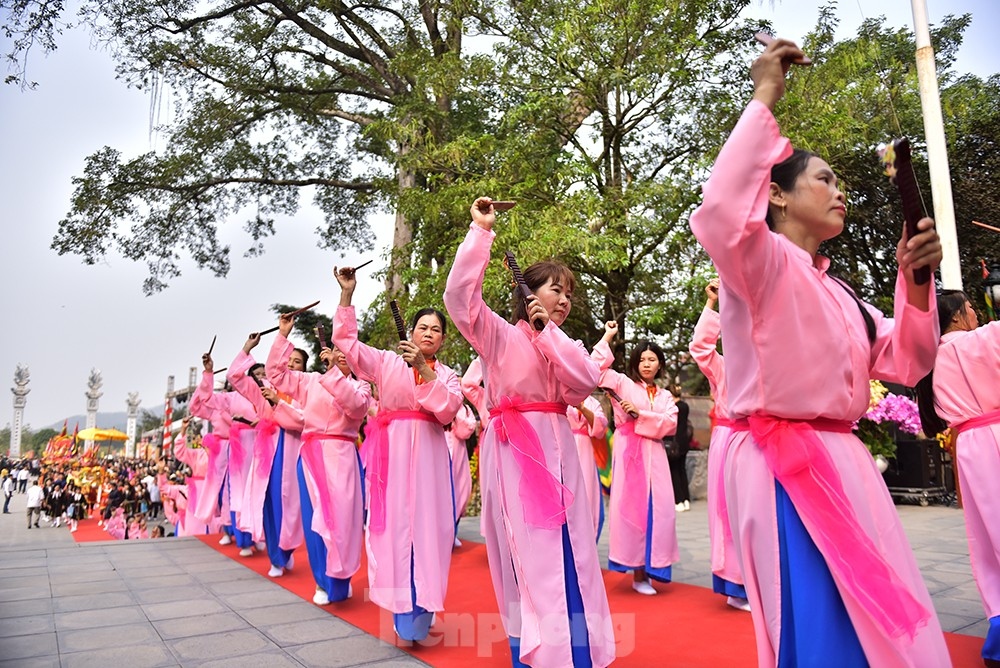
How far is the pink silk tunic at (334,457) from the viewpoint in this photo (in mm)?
4395

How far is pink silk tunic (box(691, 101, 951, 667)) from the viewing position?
1489mm

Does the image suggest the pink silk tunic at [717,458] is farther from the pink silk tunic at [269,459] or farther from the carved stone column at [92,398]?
the carved stone column at [92,398]

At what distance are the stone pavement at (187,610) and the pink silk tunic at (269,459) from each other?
385 millimetres

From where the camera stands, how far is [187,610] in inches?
172

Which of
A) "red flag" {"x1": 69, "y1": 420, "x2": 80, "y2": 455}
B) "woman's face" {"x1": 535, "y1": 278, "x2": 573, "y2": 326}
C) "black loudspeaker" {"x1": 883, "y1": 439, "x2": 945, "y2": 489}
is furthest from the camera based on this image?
"red flag" {"x1": 69, "y1": 420, "x2": 80, "y2": 455}

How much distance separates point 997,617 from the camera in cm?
277

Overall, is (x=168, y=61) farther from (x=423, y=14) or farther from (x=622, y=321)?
(x=622, y=321)

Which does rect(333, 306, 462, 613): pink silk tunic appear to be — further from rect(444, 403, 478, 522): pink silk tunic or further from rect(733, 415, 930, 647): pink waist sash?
rect(444, 403, 478, 522): pink silk tunic

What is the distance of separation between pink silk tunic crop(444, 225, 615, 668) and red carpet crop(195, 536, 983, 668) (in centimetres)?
63

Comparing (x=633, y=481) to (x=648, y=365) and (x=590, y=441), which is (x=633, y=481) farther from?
(x=590, y=441)

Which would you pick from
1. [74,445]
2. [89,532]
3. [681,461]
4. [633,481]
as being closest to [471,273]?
[633,481]

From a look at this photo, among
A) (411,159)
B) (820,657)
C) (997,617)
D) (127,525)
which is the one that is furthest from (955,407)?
(127,525)

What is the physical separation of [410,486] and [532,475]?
120cm

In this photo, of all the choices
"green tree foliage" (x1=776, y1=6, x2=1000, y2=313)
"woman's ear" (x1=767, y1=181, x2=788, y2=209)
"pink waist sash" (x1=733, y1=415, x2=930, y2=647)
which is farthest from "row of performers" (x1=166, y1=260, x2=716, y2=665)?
"green tree foliage" (x1=776, y1=6, x2=1000, y2=313)
